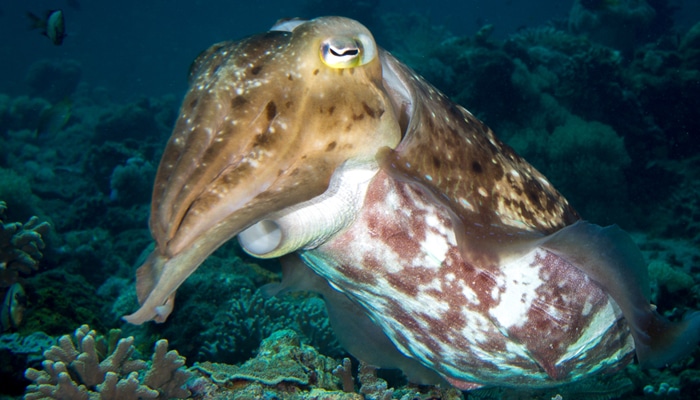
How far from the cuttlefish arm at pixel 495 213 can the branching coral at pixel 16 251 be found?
520 cm

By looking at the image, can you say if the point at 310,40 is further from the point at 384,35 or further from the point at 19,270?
the point at 384,35

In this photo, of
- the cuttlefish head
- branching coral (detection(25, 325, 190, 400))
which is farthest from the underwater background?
the cuttlefish head

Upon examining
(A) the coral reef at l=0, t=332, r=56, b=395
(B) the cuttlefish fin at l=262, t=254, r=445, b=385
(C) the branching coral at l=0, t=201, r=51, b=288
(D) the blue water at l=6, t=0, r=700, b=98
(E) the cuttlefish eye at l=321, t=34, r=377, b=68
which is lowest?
(A) the coral reef at l=0, t=332, r=56, b=395

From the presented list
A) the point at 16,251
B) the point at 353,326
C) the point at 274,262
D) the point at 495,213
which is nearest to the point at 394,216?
the point at 495,213

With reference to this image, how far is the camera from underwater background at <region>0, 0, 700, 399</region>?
3.14 meters

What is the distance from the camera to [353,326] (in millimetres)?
2955

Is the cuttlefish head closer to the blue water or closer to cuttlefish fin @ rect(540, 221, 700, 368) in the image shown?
cuttlefish fin @ rect(540, 221, 700, 368)

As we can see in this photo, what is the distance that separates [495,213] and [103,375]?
8.99 ft

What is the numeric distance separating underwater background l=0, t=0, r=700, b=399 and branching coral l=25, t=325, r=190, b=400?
0.5 inches

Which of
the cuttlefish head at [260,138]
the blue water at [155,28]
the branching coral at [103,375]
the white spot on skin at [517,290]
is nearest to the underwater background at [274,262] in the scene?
the branching coral at [103,375]

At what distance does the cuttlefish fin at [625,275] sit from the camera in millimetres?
1824

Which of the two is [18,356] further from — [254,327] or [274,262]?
[274,262]

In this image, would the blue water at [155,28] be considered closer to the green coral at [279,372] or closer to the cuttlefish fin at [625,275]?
the green coral at [279,372]

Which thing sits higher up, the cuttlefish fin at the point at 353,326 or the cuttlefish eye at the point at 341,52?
the cuttlefish eye at the point at 341,52
